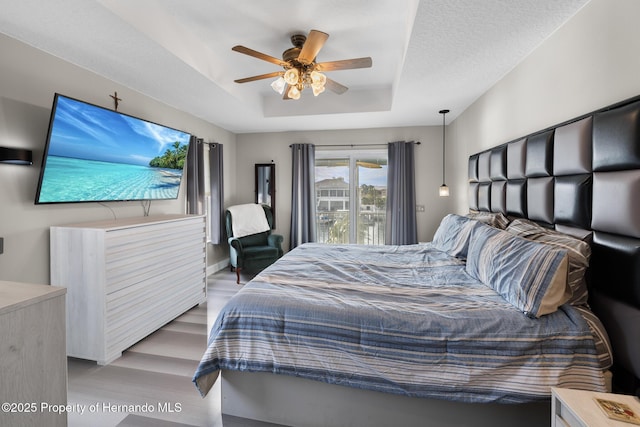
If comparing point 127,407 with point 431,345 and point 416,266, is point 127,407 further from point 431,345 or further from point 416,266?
point 416,266

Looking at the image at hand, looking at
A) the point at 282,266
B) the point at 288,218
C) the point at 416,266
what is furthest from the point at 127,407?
the point at 288,218

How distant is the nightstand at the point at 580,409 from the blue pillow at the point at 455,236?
54.7 inches

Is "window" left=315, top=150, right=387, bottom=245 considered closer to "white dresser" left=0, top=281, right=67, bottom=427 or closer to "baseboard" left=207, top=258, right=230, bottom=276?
"baseboard" left=207, top=258, right=230, bottom=276

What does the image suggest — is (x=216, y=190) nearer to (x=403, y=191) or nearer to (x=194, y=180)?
(x=194, y=180)

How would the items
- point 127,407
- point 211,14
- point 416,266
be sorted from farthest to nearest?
point 416,266
point 211,14
point 127,407

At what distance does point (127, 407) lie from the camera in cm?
179

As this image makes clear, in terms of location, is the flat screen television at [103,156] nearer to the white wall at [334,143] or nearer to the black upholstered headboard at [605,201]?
the white wall at [334,143]

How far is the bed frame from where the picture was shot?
126 cm

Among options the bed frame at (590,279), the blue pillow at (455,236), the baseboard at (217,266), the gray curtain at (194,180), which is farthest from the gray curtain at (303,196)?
the bed frame at (590,279)

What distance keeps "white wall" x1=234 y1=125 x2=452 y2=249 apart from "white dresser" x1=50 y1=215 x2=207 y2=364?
2.56 metres

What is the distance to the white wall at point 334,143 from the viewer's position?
4668 mm

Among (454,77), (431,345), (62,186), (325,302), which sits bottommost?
(431,345)

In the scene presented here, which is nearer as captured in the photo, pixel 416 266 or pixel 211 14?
pixel 211 14

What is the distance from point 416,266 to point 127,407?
2292 mm
